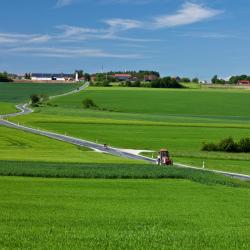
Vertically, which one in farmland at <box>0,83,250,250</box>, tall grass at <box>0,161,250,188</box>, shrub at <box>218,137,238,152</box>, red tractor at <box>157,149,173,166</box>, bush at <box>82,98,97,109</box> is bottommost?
bush at <box>82,98,97,109</box>

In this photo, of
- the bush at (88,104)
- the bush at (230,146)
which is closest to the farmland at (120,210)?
the bush at (230,146)

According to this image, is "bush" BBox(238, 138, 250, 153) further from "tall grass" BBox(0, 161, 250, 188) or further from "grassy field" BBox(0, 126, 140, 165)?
"tall grass" BBox(0, 161, 250, 188)

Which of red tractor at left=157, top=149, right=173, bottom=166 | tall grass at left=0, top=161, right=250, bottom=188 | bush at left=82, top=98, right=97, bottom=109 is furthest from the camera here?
bush at left=82, top=98, right=97, bottom=109

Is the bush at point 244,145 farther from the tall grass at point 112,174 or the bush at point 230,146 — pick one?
the tall grass at point 112,174

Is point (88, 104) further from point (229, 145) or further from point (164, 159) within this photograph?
point (164, 159)

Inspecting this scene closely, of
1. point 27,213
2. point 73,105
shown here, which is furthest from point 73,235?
point 73,105

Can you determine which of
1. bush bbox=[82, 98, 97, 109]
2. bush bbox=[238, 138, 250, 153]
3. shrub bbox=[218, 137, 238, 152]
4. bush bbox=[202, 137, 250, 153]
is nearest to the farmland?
shrub bbox=[218, 137, 238, 152]

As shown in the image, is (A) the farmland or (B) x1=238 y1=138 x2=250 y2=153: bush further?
(B) x1=238 y1=138 x2=250 y2=153: bush

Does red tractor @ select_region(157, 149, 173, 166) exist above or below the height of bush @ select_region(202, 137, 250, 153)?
above

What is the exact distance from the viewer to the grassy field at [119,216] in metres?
17.3

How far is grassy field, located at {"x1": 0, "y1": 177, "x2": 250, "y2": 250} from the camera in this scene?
17.3 m

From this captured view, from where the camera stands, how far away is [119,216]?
22.4m

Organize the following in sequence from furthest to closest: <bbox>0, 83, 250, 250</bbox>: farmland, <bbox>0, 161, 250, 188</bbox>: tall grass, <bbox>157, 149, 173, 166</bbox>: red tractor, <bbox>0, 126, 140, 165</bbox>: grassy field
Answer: <bbox>0, 126, 140, 165</bbox>: grassy field → <bbox>157, 149, 173, 166</bbox>: red tractor → <bbox>0, 161, 250, 188</bbox>: tall grass → <bbox>0, 83, 250, 250</bbox>: farmland

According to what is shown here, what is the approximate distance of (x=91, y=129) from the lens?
11156 centimetres
